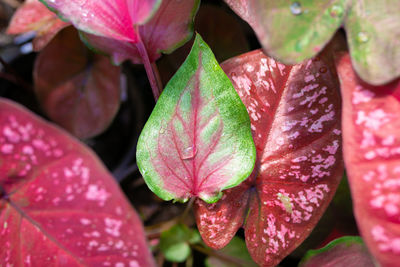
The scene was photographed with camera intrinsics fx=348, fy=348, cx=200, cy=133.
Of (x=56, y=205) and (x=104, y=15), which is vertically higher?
(x=104, y=15)

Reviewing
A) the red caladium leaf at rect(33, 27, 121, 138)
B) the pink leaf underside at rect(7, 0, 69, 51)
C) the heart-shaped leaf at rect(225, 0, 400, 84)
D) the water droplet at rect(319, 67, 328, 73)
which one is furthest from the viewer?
the red caladium leaf at rect(33, 27, 121, 138)

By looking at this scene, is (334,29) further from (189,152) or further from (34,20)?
(34,20)

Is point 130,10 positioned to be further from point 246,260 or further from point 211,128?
point 246,260

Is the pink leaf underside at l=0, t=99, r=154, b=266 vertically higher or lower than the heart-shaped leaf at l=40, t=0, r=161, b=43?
lower

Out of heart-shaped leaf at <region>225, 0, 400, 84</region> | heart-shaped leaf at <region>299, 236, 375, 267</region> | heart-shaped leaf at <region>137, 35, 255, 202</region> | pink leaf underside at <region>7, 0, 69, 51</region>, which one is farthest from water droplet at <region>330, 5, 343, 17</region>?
pink leaf underside at <region>7, 0, 69, 51</region>

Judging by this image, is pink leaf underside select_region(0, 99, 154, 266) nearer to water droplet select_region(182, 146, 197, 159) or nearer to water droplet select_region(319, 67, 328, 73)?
water droplet select_region(182, 146, 197, 159)

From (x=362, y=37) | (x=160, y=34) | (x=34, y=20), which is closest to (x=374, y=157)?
(x=362, y=37)

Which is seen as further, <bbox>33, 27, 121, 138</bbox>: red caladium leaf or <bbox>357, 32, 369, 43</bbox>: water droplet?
<bbox>33, 27, 121, 138</bbox>: red caladium leaf
